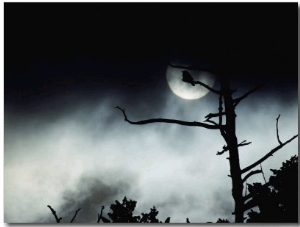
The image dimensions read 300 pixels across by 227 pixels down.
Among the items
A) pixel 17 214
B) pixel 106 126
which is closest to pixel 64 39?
pixel 106 126

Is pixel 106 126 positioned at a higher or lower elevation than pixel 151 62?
lower

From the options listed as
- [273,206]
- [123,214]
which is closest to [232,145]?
[273,206]

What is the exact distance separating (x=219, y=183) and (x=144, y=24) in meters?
1.82

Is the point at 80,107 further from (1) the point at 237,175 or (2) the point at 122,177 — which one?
(1) the point at 237,175

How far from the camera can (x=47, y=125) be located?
3252 millimetres

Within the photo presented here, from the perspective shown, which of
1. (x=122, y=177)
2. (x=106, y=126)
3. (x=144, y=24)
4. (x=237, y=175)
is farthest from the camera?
(x=144, y=24)

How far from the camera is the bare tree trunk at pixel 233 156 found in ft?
8.73

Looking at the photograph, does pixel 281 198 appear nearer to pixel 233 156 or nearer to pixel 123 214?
pixel 233 156

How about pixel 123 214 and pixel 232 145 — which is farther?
→ pixel 123 214

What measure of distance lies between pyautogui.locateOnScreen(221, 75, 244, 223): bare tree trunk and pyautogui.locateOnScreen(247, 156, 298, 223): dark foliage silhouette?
12.7 inches

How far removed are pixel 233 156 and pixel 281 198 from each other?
80 centimetres

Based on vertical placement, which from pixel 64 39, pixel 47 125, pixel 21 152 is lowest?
pixel 21 152

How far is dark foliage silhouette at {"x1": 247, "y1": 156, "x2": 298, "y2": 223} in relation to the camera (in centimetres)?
304

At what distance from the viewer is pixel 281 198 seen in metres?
3.11
